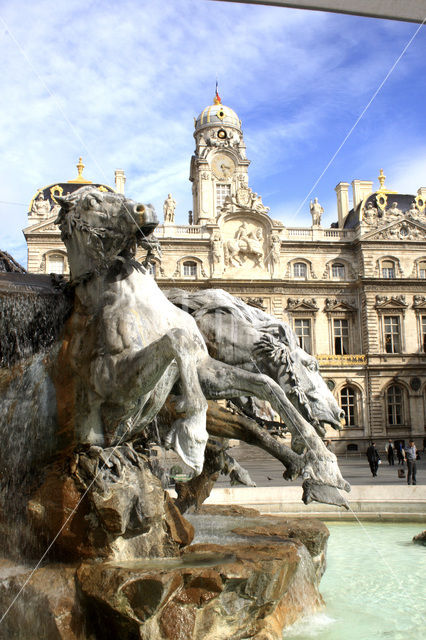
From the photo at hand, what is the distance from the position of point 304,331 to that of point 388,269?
21.5 feet

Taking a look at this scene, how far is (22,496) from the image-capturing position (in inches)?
205

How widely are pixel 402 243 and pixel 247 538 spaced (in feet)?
117

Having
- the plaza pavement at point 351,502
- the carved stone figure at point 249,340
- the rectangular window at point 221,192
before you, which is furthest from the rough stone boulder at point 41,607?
the rectangular window at point 221,192

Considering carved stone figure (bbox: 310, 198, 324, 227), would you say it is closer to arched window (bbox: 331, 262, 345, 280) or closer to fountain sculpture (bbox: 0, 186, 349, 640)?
arched window (bbox: 331, 262, 345, 280)

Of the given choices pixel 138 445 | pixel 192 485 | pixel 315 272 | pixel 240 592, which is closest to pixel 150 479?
pixel 138 445

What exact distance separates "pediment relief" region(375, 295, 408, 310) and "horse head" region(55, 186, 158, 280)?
35024 millimetres

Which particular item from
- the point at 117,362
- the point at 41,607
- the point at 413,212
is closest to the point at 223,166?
the point at 413,212

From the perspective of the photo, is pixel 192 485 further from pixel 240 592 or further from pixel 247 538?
pixel 240 592

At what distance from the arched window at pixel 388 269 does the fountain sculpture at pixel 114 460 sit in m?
35.0

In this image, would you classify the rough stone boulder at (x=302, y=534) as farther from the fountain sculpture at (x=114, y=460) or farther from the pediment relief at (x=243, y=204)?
the pediment relief at (x=243, y=204)

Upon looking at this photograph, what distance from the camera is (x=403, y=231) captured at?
131ft

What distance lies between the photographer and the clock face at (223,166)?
42812 mm

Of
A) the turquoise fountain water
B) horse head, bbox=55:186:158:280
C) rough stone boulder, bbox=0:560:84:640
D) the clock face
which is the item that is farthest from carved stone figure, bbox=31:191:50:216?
rough stone boulder, bbox=0:560:84:640

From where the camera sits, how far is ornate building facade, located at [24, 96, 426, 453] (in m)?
37.4
